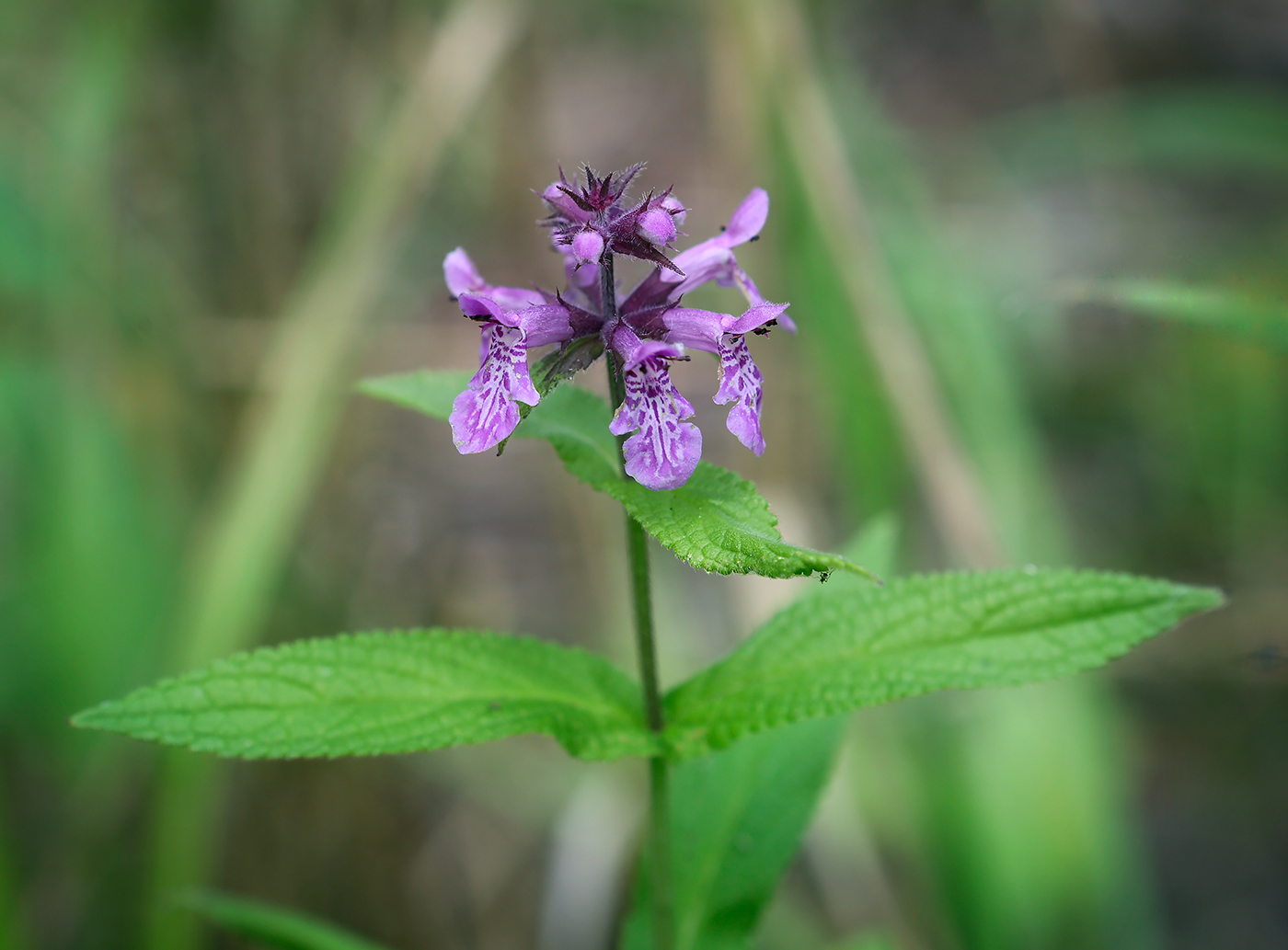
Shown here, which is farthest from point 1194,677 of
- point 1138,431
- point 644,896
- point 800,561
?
point 800,561

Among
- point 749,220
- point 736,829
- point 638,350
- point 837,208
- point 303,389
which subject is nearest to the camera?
point 638,350

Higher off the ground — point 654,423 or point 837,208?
point 837,208

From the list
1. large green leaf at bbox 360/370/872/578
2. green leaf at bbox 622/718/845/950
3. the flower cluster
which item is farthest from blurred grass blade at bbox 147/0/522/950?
the flower cluster

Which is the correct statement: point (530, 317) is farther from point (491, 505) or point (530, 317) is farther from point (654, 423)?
point (491, 505)

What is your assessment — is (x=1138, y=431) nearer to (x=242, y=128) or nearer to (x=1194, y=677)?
(x=1194, y=677)

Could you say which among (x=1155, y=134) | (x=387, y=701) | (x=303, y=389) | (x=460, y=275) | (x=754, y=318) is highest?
(x=1155, y=134)

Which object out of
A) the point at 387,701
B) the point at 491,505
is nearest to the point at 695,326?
the point at 387,701

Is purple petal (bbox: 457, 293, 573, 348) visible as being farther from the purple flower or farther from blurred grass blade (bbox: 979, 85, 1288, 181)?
blurred grass blade (bbox: 979, 85, 1288, 181)

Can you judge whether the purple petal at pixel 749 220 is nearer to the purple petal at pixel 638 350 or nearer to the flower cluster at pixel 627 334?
the flower cluster at pixel 627 334

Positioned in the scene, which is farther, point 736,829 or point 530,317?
point 736,829
